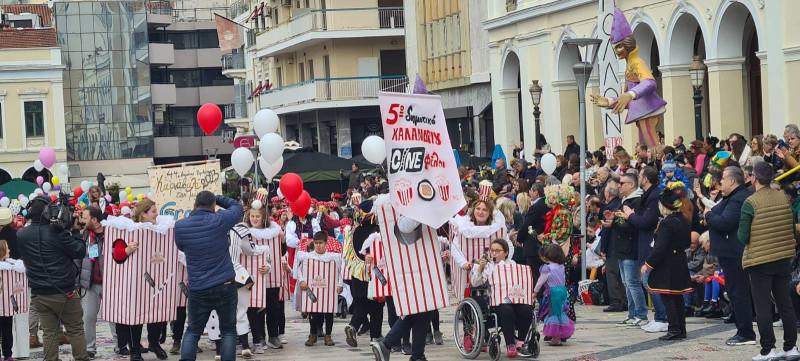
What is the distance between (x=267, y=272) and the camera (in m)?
14.8

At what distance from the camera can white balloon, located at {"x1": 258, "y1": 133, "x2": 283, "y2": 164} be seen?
21094 mm

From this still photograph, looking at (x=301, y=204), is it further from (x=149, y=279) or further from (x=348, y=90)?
(x=348, y=90)

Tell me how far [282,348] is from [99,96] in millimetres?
53337

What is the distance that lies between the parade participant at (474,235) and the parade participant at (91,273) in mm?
3869

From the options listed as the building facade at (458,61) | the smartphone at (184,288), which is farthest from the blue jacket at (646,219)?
the building facade at (458,61)

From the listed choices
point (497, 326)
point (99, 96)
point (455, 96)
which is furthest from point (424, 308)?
point (99, 96)

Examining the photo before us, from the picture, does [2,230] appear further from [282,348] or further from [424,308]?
[424,308]

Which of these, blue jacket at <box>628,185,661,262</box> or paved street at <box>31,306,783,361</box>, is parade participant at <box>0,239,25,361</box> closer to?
paved street at <box>31,306,783,361</box>

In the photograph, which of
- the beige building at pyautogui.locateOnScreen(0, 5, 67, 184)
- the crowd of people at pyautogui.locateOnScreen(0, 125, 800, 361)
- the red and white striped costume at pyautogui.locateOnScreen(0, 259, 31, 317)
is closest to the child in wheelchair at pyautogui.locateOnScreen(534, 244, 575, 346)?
the crowd of people at pyautogui.locateOnScreen(0, 125, 800, 361)

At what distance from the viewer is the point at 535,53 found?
3478 cm

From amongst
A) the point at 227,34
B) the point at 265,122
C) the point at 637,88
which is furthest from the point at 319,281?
the point at 227,34

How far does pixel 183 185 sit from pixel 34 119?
46.4 meters

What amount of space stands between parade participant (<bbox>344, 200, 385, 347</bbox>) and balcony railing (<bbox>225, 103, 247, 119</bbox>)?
52928 millimetres

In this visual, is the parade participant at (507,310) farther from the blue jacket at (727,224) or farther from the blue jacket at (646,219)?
the blue jacket at (727,224)
